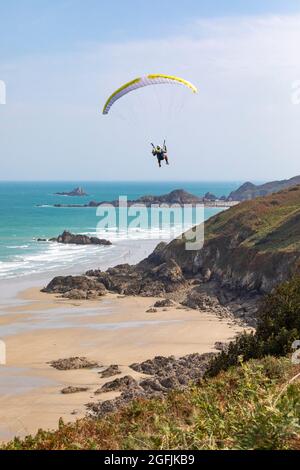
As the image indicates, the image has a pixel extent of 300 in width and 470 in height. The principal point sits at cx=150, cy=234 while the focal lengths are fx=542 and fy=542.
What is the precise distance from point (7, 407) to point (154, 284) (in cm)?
2947

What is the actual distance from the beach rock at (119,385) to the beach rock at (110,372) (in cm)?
170

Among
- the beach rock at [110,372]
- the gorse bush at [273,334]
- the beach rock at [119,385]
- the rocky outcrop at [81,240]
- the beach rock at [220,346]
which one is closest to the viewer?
the gorse bush at [273,334]

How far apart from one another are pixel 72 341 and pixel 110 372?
7.02 m

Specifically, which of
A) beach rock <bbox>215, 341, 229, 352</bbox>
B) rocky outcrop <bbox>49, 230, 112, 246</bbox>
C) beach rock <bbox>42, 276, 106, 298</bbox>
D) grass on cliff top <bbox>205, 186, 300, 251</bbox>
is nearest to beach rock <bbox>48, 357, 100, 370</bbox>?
beach rock <bbox>215, 341, 229, 352</bbox>

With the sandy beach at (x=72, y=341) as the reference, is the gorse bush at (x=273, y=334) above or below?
above

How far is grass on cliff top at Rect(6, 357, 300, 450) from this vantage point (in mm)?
5871

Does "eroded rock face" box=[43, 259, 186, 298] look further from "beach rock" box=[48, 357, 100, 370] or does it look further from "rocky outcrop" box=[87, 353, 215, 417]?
"rocky outcrop" box=[87, 353, 215, 417]

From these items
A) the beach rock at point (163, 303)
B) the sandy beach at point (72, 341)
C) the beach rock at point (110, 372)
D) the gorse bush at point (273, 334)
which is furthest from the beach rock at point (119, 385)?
the beach rock at point (163, 303)

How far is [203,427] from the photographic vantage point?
269 inches

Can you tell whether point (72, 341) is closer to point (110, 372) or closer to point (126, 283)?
point (110, 372)

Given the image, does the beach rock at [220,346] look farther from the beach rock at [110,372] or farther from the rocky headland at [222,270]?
the rocky headland at [222,270]

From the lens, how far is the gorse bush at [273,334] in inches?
578

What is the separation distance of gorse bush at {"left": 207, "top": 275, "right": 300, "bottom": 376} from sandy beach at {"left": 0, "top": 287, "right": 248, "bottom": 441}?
269 inches
